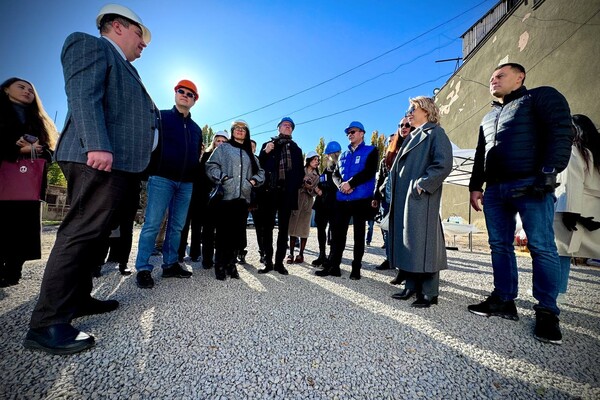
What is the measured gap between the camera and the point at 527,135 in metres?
2.04

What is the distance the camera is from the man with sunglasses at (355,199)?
3354 millimetres

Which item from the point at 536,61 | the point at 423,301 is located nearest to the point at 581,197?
the point at 423,301

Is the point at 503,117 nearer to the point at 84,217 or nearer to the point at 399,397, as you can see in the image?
the point at 399,397

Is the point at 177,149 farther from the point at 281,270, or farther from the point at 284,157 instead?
the point at 281,270

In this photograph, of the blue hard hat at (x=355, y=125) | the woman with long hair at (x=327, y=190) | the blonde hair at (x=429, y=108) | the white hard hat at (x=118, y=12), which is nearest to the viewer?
the white hard hat at (x=118, y=12)

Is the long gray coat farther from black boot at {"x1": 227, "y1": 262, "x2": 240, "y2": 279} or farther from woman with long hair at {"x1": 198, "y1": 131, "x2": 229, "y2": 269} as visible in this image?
woman with long hair at {"x1": 198, "y1": 131, "x2": 229, "y2": 269}

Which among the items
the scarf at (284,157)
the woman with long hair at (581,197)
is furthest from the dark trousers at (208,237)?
Answer: the woman with long hair at (581,197)

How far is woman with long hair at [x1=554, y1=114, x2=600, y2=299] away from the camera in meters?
2.32

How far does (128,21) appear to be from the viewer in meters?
1.81

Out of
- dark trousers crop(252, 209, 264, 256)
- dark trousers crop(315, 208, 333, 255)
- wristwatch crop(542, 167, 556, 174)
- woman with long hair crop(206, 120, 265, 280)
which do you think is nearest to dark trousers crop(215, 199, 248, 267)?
woman with long hair crop(206, 120, 265, 280)

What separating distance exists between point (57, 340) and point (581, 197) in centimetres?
411

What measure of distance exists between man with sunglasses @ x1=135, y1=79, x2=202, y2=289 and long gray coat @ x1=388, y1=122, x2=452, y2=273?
242 centimetres

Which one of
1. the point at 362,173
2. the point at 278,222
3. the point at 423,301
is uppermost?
the point at 362,173

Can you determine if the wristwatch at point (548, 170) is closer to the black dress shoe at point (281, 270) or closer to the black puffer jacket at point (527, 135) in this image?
the black puffer jacket at point (527, 135)
